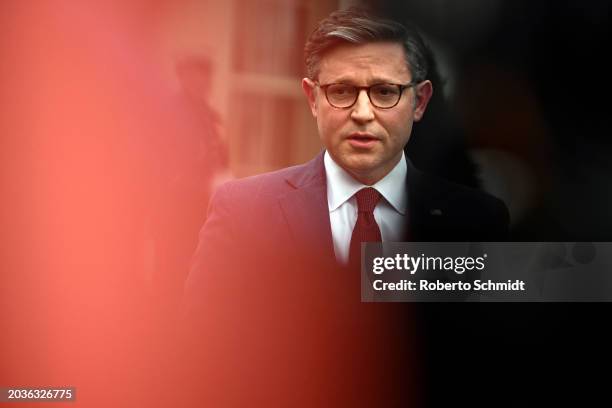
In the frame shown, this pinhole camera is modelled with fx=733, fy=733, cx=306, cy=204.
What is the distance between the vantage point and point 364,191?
8.25 ft

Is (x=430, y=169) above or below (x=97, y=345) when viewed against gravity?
above

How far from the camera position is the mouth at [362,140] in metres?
2.44

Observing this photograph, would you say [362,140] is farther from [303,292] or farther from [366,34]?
A: [303,292]

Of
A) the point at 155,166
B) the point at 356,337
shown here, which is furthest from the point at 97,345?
the point at 356,337

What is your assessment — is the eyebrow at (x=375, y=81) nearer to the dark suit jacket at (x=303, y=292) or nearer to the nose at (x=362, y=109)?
the nose at (x=362, y=109)

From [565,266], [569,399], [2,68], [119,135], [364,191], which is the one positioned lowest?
[569,399]

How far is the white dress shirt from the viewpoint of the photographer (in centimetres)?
251

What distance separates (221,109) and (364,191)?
1.88 feet

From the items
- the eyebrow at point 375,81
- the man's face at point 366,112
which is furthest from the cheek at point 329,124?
the eyebrow at point 375,81

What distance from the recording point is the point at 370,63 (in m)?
2.40

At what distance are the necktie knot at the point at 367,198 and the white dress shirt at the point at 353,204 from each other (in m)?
0.01

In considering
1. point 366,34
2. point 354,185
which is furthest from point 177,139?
point 366,34

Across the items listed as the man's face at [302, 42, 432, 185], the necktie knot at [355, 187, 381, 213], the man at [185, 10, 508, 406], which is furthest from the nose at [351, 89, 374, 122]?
the necktie knot at [355, 187, 381, 213]

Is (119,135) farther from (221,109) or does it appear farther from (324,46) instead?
(324,46)
